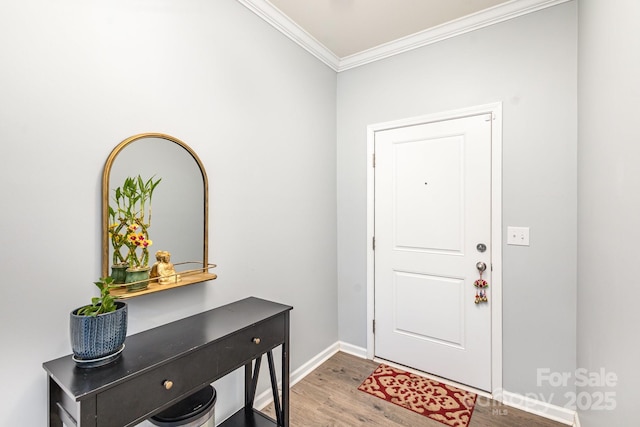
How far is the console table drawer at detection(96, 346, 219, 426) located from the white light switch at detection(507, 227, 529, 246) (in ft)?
6.36

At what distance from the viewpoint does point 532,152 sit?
1990 mm

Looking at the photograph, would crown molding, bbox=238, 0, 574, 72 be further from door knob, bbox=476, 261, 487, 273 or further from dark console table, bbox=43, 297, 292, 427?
dark console table, bbox=43, 297, 292, 427

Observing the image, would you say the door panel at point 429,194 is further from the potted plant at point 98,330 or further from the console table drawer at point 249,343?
the potted plant at point 98,330

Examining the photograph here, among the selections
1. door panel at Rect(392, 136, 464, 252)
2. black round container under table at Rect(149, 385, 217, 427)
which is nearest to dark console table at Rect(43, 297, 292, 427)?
→ black round container under table at Rect(149, 385, 217, 427)

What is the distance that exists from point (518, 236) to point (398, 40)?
174 centimetres

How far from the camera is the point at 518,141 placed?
203 cm

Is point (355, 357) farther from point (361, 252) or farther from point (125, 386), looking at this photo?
point (125, 386)

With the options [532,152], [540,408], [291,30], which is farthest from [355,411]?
[291,30]

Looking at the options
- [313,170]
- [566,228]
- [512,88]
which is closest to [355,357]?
[313,170]

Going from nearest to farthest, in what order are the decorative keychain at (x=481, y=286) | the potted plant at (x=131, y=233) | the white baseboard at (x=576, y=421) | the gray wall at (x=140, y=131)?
the gray wall at (x=140, y=131) → the potted plant at (x=131, y=233) → the white baseboard at (x=576, y=421) → the decorative keychain at (x=481, y=286)

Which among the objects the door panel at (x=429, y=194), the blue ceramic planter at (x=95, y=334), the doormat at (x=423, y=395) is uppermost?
the door panel at (x=429, y=194)

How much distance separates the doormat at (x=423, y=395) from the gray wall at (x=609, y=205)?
63 centimetres

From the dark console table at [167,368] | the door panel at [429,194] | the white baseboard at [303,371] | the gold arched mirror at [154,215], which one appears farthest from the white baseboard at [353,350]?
the gold arched mirror at [154,215]

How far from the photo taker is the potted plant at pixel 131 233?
1292 mm
